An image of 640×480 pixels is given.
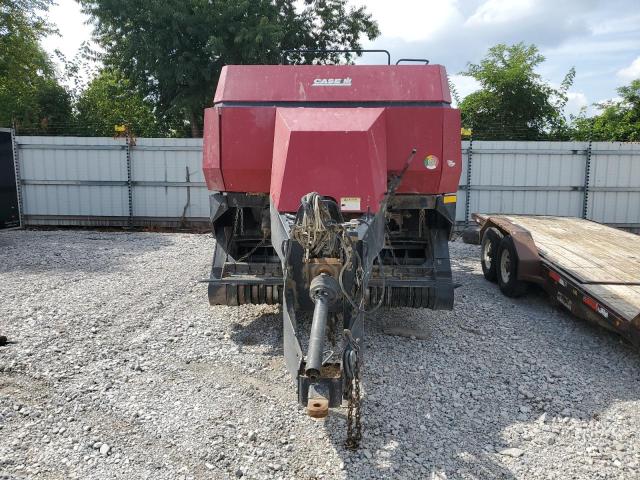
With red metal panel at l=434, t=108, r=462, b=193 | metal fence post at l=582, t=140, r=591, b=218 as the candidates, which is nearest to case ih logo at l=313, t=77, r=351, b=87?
red metal panel at l=434, t=108, r=462, b=193

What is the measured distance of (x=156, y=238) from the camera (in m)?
11.6

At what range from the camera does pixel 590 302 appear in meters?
5.09

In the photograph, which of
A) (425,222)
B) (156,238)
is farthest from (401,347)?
(156,238)

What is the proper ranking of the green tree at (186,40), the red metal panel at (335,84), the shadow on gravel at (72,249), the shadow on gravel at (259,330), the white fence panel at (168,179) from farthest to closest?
the green tree at (186,40) < the white fence panel at (168,179) < the shadow on gravel at (72,249) < the red metal panel at (335,84) < the shadow on gravel at (259,330)

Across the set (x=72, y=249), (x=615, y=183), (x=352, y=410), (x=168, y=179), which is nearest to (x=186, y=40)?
(x=168, y=179)

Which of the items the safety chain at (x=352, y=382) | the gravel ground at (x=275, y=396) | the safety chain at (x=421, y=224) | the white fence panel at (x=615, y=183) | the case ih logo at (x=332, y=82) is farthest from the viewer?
the white fence panel at (x=615, y=183)

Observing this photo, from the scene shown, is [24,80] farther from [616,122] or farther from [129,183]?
[616,122]

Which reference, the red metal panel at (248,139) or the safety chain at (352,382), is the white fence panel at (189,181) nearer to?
the red metal panel at (248,139)

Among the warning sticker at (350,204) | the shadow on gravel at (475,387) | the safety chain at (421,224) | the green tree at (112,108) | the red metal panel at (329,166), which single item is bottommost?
the shadow on gravel at (475,387)

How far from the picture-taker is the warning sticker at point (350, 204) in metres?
4.28

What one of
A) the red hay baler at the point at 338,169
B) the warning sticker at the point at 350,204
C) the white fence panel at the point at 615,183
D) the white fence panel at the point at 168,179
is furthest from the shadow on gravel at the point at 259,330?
the white fence panel at the point at 615,183

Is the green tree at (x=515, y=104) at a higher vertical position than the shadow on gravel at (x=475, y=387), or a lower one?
higher

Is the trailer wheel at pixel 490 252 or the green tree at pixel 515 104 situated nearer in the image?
the trailer wheel at pixel 490 252

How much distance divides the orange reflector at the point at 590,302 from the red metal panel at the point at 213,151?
11.8 ft
